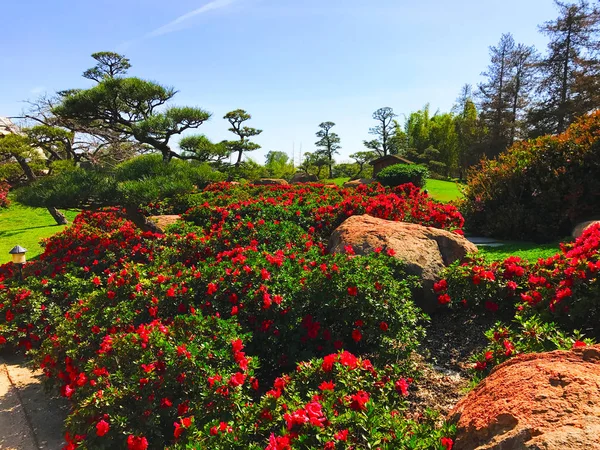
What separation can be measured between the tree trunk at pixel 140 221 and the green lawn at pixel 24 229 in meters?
2.04

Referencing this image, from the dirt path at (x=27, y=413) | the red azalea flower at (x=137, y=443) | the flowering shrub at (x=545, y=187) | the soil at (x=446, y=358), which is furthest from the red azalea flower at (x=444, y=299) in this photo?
the flowering shrub at (x=545, y=187)

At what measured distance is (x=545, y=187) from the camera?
7.82 metres

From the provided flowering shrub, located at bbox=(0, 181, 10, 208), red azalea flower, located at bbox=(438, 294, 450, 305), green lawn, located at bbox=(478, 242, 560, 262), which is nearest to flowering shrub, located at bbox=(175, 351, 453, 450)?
red azalea flower, located at bbox=(438, 294, 450, 305)

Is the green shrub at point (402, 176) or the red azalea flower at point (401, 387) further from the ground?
the green shrub at point (402, 176)

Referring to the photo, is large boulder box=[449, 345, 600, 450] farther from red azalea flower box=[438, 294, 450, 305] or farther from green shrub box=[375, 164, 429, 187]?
green shrub box=[375, 164, 429, 187]

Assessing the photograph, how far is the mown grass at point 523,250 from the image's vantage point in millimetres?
6149

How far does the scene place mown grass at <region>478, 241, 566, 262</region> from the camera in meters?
6.15

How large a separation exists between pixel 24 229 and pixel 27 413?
1087cm

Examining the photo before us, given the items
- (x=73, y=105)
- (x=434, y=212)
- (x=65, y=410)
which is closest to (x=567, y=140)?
(x=434, y=212)

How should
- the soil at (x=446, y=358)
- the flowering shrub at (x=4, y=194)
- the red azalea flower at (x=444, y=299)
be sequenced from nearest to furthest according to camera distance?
the soil at (x=446, y=358) → the red azalea flower at (x=444, y=299) → the flowering shrub at (x=4, y=194)

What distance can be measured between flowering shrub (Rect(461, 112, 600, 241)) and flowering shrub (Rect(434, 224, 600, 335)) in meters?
4.15

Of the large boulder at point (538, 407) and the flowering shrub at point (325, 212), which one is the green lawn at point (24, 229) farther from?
the large boulder at point (538, 407)

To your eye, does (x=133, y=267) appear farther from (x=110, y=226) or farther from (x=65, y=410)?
(x=110, y=226)

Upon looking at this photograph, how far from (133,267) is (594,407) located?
4.17 meters
